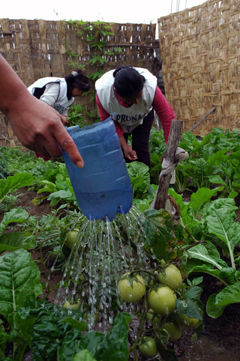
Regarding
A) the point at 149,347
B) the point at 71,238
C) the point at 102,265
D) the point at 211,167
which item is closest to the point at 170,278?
the point at 149,347

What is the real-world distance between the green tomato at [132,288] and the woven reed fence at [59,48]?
5.70 meters

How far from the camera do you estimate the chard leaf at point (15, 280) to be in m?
1.06

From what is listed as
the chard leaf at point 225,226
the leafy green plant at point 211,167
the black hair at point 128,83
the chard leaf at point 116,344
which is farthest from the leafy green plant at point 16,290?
the leafy green plant at point 211,167

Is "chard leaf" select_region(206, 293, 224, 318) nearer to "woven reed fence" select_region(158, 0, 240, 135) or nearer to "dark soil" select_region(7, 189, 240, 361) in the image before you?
"dark soil" select_region(7, 189, 240, 361)

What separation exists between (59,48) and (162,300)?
6452 millimetres

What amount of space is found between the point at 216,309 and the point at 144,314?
492 millimetres

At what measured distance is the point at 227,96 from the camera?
5539 mm

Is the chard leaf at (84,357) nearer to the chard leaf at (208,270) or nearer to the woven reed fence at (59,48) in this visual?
the chard leaf at (208,270)

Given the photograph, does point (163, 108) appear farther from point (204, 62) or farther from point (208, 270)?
point (204, 62)

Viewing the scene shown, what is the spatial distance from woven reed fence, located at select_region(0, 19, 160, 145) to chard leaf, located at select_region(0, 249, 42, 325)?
5.42 metres

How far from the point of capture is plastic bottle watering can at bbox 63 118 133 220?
107 centimetres

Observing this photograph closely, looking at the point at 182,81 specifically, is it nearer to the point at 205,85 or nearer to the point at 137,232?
the point at 205,85

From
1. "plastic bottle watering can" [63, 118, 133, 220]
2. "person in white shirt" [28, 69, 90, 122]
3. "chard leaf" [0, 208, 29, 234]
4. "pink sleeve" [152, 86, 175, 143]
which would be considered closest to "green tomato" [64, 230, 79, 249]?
"plastic bottle watering can" [63, 118, 133, 220]

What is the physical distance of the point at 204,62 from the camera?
590 centimetres
